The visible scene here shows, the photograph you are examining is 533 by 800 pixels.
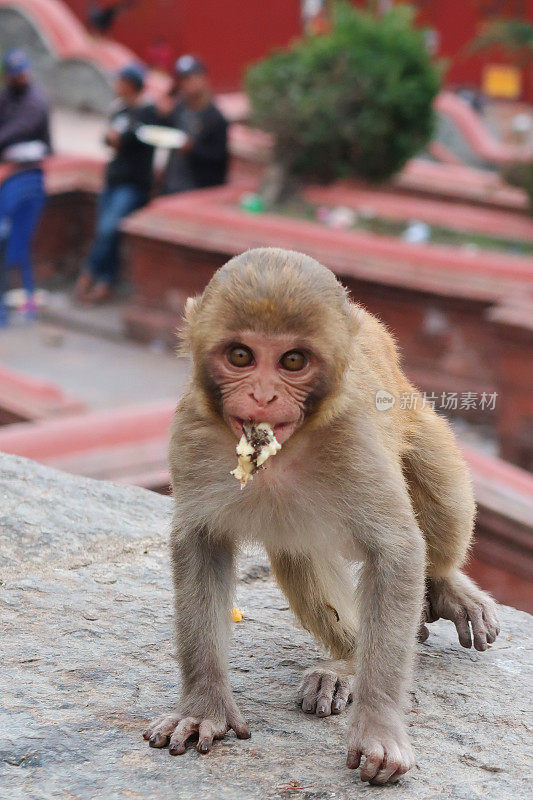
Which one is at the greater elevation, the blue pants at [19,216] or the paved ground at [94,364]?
the blue pants at [19,216]

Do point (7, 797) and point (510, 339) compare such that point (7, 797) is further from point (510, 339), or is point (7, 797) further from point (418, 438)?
point (510, 339)

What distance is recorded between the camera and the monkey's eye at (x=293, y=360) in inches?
99.3

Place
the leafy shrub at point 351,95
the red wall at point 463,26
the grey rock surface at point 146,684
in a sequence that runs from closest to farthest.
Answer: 1. the grey rock surface at point 146,684
2. the leafy shrub at point 351,95
3. the red wall at point 463,26

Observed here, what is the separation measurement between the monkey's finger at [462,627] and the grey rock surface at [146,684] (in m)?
0.05

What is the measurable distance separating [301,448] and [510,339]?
5.40 meters

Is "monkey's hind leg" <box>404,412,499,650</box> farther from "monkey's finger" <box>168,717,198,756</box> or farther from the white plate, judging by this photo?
the white plate

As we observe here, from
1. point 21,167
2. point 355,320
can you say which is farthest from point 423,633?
point 21,167

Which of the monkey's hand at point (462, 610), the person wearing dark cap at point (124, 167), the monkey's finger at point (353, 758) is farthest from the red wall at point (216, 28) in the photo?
the monkey's finger at point (353, 758)

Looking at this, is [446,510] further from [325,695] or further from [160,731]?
[160,731]

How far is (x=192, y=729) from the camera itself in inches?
112

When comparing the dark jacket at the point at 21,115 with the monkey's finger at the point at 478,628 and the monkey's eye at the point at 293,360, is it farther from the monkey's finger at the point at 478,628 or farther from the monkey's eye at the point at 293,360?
the monkey's eye at the point at 293,360

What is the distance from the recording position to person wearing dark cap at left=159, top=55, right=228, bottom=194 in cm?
1149

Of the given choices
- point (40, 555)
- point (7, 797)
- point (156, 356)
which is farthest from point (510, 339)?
point (7, 797)

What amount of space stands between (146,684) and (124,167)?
9056 millimetres
